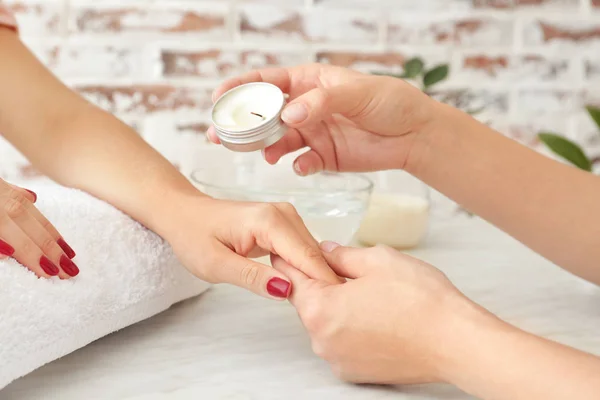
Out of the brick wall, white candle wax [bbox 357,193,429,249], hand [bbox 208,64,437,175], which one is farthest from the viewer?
the brick wall

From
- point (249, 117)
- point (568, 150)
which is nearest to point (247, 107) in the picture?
point (249, 117)

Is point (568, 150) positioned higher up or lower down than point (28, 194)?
lower down

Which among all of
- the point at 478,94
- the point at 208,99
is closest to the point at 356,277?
the point at 208,99

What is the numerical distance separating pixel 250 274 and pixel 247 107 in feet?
0.51

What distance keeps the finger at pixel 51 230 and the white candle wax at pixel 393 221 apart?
1.51 ft

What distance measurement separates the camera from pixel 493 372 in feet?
1.51

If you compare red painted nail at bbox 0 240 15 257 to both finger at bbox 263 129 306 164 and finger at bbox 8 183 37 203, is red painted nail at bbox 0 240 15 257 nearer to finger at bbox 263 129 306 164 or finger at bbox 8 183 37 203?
finger at bbox 8 183 37 203

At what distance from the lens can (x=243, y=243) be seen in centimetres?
58

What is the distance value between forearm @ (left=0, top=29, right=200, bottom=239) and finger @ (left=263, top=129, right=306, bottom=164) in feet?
0.30

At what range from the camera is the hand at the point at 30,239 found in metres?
0.51

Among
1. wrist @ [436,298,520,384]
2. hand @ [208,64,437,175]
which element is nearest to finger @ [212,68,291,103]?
hand @ [208,64,437,175]

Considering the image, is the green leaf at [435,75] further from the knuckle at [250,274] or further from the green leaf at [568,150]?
the knuckle at [250,274]

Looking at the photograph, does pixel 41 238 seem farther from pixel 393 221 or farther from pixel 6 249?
pixel 393 221

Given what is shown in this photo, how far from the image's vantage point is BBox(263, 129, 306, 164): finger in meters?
0.73
